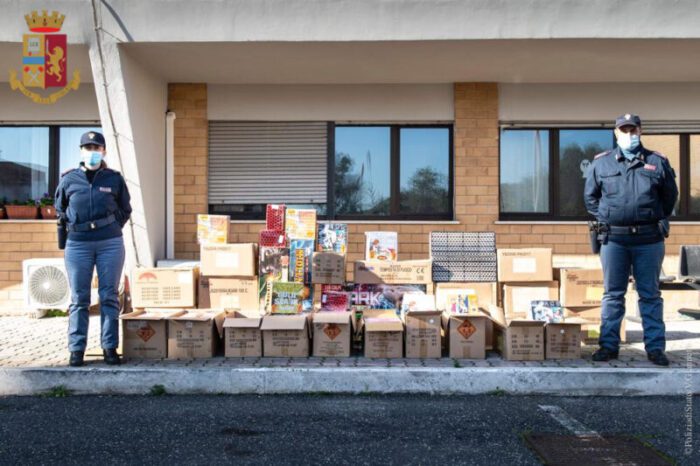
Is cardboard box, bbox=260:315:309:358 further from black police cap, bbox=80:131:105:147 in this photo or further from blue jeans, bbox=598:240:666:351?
blue jeans, bbox=598:240:666:351

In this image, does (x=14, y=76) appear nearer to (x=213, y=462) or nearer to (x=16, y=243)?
(x=16, y=243)

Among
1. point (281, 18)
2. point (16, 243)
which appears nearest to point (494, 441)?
point (281, 18)

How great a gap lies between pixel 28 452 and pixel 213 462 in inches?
45.8

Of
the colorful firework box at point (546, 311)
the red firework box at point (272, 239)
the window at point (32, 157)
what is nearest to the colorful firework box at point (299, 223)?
the red firework box at point (272, 239)

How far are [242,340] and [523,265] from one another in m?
3.11

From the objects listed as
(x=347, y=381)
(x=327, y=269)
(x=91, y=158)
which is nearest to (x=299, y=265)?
(x=327, y=269)

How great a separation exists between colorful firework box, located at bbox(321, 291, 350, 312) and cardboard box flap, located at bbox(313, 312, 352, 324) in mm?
457

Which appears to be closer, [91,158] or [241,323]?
[91,158]

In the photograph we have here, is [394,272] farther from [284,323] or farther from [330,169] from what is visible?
[330,169]

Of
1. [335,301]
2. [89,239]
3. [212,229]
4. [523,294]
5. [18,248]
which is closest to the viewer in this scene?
[89,239]

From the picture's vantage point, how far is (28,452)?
376cm

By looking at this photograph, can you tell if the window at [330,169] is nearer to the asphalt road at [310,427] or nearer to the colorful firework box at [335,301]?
the colorful firework box at [335,301]

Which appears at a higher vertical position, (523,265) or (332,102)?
(332,102)

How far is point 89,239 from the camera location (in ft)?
17.9
